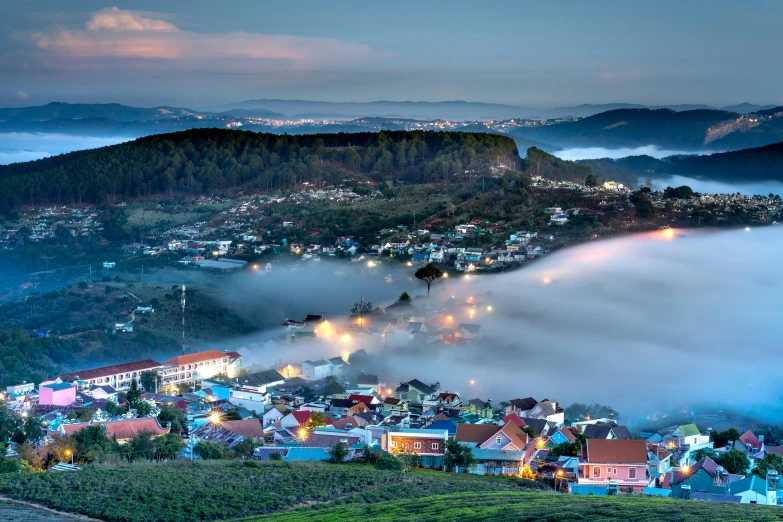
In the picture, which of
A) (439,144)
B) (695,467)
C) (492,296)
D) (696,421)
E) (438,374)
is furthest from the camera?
(439,144)

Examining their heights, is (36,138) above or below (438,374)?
above

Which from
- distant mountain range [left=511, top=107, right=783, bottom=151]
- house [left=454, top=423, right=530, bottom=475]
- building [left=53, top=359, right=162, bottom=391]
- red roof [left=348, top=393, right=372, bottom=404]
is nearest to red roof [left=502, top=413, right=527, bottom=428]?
house [left=454, top=423, right=530, bottom=475]

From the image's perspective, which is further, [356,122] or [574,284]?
[356,122]

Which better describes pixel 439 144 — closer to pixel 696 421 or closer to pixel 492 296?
pixel 492 296

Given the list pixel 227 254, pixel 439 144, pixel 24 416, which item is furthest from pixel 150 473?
pixel 439 144

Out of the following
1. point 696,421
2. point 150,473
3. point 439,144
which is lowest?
point 696,421

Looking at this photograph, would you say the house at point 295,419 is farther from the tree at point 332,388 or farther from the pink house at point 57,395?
the pink house at point 57,395

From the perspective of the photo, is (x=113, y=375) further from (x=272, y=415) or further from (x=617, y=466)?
(x=617, y=466)

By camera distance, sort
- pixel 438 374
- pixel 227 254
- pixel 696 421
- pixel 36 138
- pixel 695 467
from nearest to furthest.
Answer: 1. pixel 695 467
2. pixel 696 421
3. pixel 438 374
4. pixel 227 254
5. pixel 36 138
